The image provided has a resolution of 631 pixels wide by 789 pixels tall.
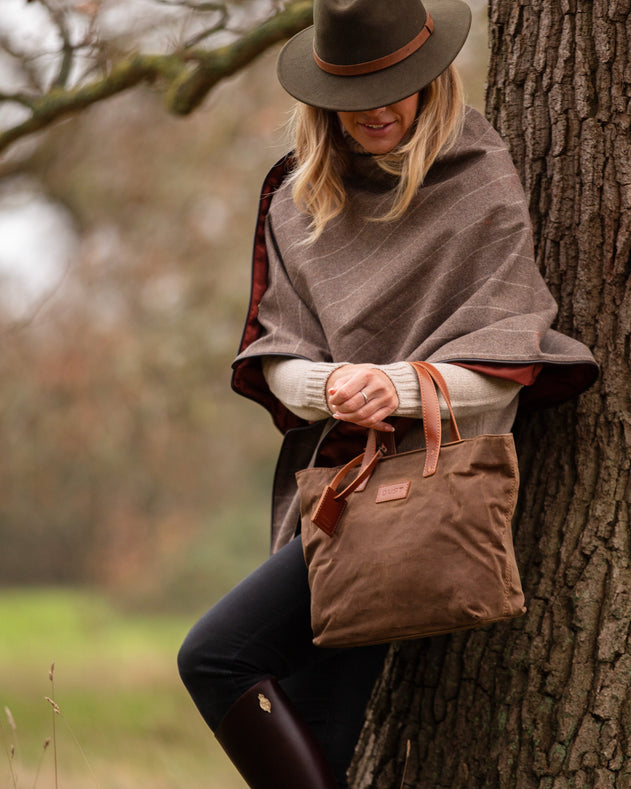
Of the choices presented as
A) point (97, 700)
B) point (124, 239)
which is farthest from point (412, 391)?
point (97, 700)

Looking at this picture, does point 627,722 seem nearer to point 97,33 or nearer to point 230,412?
point 97,33

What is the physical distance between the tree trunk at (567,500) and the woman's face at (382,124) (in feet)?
1.41

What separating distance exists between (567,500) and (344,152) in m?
0.95

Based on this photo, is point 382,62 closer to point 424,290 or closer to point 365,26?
point 365,26

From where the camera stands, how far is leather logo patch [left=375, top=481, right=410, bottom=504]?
1758 millimetres

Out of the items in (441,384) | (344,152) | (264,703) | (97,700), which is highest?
(344,152)

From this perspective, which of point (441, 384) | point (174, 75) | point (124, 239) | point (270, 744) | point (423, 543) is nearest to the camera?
point (423, 543)

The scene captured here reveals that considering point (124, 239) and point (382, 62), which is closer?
point (382, 62)

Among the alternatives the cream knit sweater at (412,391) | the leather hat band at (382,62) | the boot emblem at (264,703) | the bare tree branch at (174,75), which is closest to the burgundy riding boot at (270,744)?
the boot emblem at (264,703)

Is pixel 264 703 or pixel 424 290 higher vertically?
pixel 424 290

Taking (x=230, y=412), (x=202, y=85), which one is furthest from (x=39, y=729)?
(x=202, y=85)

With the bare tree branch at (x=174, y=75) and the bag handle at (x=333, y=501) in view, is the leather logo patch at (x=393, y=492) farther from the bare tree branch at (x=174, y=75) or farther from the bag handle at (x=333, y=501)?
the bare tree branch at (x=174, y=75)

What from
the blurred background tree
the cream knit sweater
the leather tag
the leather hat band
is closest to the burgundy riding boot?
the leather tag

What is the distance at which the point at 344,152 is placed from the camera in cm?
213
